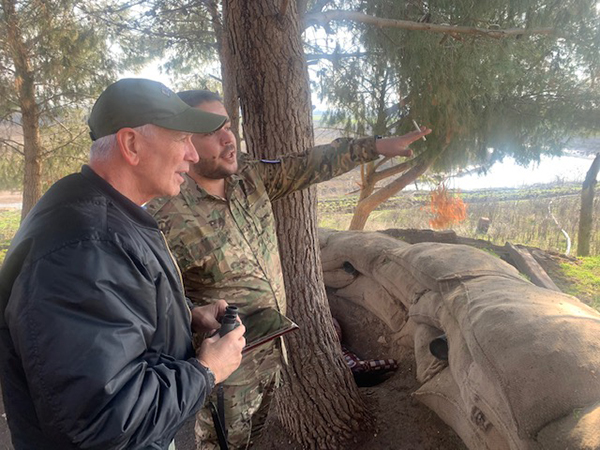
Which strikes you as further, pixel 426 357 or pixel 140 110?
pixel 426 357

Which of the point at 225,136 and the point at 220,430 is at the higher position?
the point at 225,136

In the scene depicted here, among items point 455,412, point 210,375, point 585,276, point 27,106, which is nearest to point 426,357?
point 455,412

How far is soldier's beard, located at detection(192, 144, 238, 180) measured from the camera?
5.64 feet

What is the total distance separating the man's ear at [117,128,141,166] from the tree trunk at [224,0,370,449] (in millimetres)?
1222

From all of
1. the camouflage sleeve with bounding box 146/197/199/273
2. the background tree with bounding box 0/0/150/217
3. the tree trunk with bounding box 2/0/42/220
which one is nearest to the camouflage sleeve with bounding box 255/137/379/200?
the camouflage sleeve with bounding box 146/197/199/273

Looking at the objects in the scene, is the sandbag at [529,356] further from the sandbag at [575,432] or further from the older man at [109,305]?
the older man at [109,305]

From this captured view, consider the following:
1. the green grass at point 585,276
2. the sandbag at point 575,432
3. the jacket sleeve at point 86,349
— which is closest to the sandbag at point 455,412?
the sandbag at point 575,432

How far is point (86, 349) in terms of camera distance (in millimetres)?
759

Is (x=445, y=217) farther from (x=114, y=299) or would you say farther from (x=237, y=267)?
(x=114, y=299)

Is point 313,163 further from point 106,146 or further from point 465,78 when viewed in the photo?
point 465,78

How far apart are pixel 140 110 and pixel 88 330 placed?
538 mm

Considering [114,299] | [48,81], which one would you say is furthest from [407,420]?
[48,81]

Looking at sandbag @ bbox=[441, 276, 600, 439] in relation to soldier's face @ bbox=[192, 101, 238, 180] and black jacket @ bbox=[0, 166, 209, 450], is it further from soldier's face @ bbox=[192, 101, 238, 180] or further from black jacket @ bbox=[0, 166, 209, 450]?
soldier's face @ bbox=[192, 101, 238, 180]

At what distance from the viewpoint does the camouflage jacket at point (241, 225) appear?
166 centimetres
